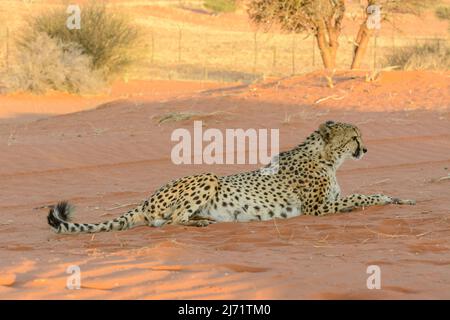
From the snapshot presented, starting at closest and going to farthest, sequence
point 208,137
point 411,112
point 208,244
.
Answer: point 208,244, point 208,137, point 411,112

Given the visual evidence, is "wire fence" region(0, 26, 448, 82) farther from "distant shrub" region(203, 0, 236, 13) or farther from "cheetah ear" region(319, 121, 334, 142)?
"cheetah ear" region(319, 121, 334, 142)

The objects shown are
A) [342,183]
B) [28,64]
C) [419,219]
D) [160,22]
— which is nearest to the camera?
[419,219]

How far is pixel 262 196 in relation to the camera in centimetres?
895

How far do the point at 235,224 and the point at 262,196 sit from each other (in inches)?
17.4

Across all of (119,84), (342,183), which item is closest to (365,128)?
(342,183)

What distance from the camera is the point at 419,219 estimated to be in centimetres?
867

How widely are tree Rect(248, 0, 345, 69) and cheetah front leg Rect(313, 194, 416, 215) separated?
1651 cm

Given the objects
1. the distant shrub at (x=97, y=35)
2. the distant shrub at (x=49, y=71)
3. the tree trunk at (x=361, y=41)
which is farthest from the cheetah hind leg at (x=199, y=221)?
the distant shrub at (x=97, y=35)

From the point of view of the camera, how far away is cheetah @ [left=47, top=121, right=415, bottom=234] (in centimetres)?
870

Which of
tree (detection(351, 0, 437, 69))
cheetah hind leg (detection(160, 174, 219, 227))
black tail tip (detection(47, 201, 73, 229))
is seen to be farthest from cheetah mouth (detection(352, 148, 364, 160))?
tree (detection(351, 0, 437, 69))

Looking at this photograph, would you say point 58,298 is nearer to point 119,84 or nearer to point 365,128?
point 365,128

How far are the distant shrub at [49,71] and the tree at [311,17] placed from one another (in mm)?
5874

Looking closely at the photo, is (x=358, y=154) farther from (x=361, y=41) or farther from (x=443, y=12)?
A: (x=443, y=12)

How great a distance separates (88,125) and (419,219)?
37.1 feet
